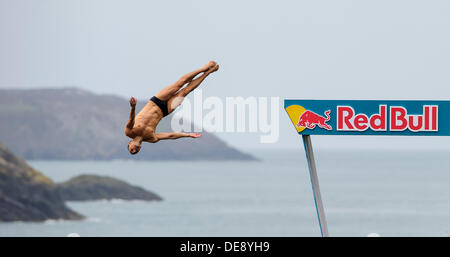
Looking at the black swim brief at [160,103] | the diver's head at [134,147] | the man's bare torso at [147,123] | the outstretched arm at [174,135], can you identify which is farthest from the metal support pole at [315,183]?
the diver's head at [134,147]

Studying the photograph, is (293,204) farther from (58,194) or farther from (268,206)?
(58,194)

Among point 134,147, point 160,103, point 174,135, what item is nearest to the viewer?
point 134,147

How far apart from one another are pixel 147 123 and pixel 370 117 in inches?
176

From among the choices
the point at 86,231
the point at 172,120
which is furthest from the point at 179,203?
the point at 172,120

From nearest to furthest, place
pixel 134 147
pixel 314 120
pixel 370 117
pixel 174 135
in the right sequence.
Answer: pixel 134 147
pixel 174 135
pixel 314 120
pixel 370 117

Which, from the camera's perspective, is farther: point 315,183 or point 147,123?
point 315,183

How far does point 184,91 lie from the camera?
16094 mm

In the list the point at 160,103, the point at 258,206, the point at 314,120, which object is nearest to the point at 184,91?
the point at 160,103

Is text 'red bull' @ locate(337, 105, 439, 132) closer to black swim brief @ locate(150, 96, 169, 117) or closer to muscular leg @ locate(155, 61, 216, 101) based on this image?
muscular leg @ locate(155, 61, 216, 101)

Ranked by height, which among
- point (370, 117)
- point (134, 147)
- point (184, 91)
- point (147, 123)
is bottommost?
point (134, 147)

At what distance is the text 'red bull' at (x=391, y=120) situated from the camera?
1595 centimetres

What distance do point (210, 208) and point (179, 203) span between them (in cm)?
367

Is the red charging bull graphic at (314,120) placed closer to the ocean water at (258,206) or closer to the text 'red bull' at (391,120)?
the text 'red bull' at (391,120)

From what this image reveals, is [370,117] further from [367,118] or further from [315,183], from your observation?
[315,183]
